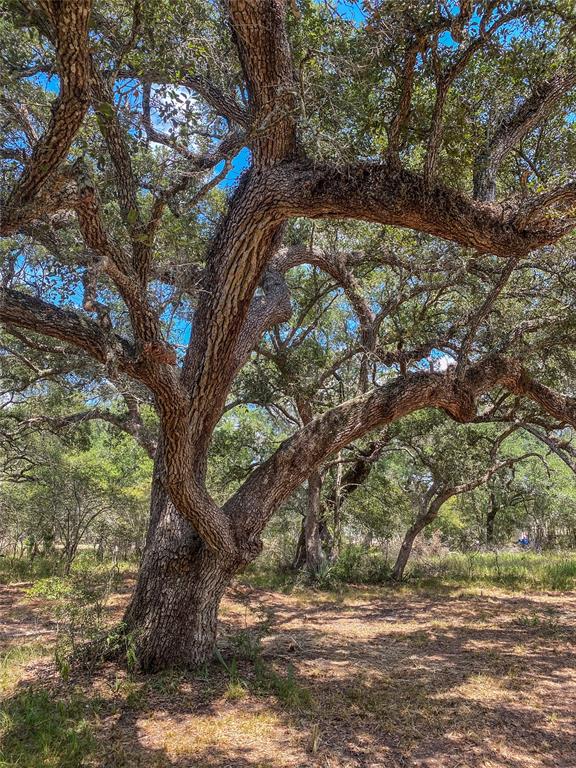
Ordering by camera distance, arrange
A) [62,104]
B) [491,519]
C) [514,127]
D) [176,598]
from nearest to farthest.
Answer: [62,104], [514,127], [176,598], [491,519]

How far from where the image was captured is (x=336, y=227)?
634cm

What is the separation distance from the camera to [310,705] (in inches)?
141

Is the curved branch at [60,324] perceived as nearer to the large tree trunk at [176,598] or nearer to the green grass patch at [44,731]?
the large tree trunk at [176,598]

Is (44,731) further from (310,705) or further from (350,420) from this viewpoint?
(350,420)

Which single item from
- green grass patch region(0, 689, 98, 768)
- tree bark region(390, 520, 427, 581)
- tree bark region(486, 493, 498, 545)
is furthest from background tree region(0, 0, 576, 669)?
tree bark region(486, 493, 498, 545)

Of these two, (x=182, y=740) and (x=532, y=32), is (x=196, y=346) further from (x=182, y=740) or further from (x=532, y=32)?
(x=532, y=32)

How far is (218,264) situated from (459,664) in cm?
430

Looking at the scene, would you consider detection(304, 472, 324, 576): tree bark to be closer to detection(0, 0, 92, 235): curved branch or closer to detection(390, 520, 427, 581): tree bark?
detection(390, 520, 427, 581): tree bark

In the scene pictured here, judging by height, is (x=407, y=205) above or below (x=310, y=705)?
above

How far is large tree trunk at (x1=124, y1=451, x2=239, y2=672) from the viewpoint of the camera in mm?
4066

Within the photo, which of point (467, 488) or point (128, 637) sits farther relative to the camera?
point (467, 488)

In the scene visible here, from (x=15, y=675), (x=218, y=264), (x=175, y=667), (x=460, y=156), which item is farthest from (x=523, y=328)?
(x=15, y=675)

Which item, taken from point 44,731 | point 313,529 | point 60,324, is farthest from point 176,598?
point 313,529

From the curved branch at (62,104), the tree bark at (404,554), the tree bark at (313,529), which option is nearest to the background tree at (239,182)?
the curved branch at (62,104)
